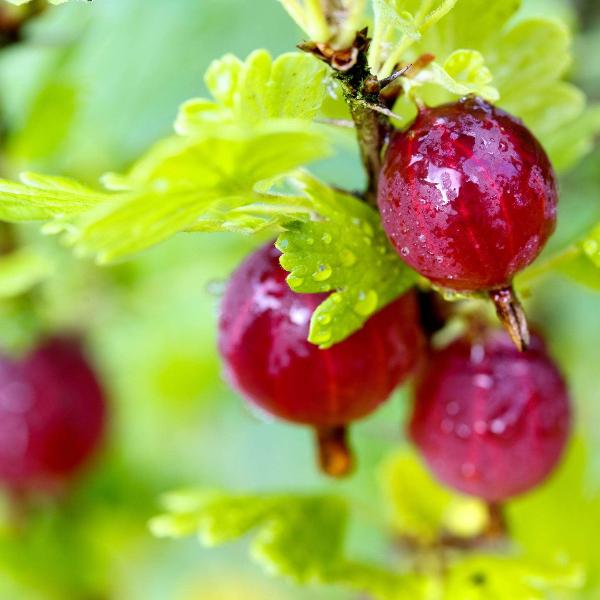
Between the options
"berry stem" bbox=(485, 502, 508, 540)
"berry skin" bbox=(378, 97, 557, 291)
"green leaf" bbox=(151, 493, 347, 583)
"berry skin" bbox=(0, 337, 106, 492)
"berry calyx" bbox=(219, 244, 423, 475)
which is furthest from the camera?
"berry skin" bbox=(0, 337, 106, 492)

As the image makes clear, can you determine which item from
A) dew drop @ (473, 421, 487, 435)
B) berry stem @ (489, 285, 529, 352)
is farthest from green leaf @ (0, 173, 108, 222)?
dew drop @ (473, 421, 487, 435)

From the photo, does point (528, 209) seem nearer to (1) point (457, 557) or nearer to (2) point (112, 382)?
(1) point (457, 557)

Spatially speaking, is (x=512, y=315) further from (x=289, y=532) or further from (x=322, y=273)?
(x=289, y=532)

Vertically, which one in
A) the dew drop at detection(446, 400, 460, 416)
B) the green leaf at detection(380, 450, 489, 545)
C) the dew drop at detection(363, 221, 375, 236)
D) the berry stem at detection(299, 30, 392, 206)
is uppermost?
the berry stem at detection(299, 30, 392, 206)

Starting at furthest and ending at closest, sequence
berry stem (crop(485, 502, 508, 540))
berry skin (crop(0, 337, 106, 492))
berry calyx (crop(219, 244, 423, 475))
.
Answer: berry skin (crop(0, 337, 106, 492))
berry stem (crop(485, 502, 508, 540))
berry calyx (crop(219, 244, 423, 475))

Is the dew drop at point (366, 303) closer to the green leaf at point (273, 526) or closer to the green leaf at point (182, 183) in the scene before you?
the green leaf at point (182, 183)

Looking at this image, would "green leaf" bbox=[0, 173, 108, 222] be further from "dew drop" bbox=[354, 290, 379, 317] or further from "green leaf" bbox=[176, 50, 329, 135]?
"dew drop" bbox=[354, 290, 379, 317]

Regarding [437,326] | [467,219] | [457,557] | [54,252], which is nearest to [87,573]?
[54,252]

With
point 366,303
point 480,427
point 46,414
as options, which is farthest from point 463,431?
point 46,414
